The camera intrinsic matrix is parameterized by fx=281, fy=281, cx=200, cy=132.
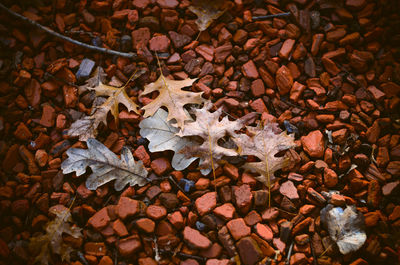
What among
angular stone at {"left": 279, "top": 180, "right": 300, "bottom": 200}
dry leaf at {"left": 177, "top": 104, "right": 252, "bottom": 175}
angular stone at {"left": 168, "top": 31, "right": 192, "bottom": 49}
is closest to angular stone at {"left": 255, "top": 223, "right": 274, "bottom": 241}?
angular stone at {"left": 279, "top": 180, "right": 300, "bottom": 200}

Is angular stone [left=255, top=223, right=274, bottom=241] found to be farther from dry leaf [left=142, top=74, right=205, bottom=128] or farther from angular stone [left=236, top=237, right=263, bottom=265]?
dry leaf [left=142, top=74, right=205, bottom=128]

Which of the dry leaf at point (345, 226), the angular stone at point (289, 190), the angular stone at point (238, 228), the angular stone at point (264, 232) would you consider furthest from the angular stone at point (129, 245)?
the dry leaf at point (345, 226)

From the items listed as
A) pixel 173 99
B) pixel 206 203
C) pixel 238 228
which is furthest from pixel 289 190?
pixel 173 99

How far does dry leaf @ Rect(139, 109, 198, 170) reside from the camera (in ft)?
5.15

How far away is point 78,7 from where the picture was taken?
1971mm

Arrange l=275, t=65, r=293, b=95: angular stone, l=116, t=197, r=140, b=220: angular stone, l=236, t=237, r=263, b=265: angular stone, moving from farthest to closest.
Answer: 1. l=275, t=65, r=293, b=95: angular stone
2. l=116, t=197, r=140, b=220: angular stone
3. l=236, t=237, r=263, b=265: angular stone

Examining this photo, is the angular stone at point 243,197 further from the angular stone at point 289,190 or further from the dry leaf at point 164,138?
the dry leaf at point 164,138

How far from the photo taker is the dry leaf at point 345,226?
4.58 feet

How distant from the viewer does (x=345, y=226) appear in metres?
1.43

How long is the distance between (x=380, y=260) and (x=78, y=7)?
Result: 2387 mm

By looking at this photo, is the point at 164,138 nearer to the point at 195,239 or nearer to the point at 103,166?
the point at 103,166

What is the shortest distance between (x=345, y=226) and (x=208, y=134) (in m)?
0.85

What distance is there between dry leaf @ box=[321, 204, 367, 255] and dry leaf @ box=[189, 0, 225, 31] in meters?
1.34

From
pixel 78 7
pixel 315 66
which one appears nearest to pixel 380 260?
pixel 315 66
